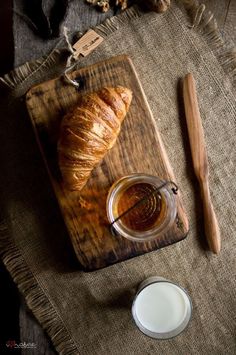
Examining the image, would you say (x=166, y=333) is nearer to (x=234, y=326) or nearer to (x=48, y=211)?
(x=234, y=326)

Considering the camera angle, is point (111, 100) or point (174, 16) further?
point (174, 16)

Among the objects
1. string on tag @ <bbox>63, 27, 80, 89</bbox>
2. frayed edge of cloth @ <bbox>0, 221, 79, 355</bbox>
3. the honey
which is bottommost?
frayed edge of cloth @ <bbox>0, 221, 79, 355</bbox>

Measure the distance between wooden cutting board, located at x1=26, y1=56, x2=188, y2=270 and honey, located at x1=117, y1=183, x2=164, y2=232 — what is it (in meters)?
0.05

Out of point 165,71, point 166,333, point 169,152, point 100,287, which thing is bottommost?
point 166,333

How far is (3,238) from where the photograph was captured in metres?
1.11

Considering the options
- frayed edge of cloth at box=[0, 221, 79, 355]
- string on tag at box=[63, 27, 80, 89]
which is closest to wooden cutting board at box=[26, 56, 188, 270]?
string on tag at box=[63, 27, 80, 89]

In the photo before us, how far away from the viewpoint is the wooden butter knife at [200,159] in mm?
1107

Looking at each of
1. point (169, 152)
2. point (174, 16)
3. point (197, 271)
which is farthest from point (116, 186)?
point (174, 16)

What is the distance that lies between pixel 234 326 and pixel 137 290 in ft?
0.82

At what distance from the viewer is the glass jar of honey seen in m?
1.01

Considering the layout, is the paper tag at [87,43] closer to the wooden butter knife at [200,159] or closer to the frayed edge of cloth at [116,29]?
the frayed edge of cloth at [116,29]

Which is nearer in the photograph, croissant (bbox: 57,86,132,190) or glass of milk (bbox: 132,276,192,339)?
croissant (bbox: 57,86,132,190)
